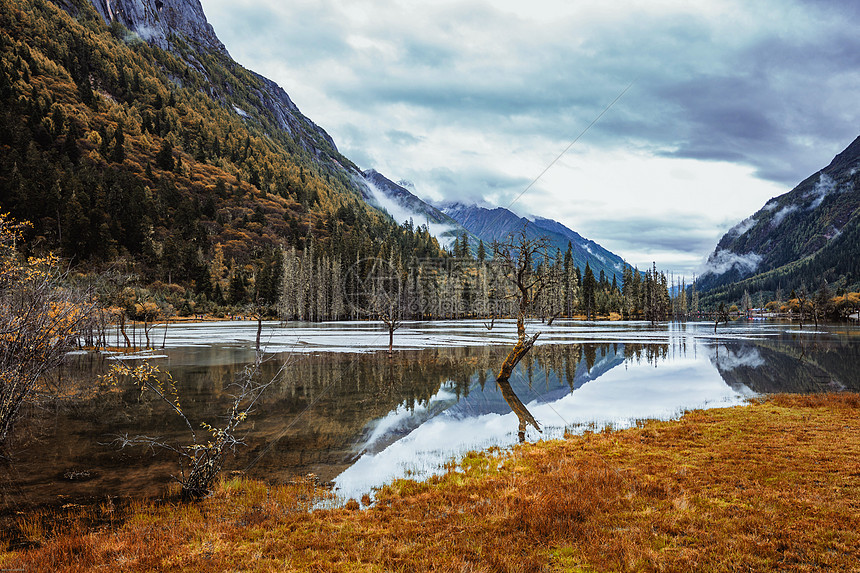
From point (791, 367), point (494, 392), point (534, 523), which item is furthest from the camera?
point (791, 367)

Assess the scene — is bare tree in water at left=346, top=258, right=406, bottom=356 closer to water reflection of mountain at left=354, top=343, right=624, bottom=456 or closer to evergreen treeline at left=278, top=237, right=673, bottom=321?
evergreen treeline at left=278, top=237, right=673, bottom=321

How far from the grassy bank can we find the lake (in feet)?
6.03

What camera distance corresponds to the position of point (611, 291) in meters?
166

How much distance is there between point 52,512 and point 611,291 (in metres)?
174

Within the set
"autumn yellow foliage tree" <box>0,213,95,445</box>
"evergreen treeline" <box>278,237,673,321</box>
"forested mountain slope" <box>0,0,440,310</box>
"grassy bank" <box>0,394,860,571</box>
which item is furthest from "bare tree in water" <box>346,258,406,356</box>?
"grassy bank" <box>0,394,860,571</box>

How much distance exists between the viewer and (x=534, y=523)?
7551mm

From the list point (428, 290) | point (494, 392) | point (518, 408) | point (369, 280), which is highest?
point (369, 280)

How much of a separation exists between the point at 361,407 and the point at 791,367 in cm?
3178

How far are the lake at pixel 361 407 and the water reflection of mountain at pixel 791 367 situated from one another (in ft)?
0.57

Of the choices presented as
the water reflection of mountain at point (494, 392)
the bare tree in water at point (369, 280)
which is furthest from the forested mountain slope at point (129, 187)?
the water reflection of mountain at point (494, 392)

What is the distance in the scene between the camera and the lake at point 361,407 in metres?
11.4

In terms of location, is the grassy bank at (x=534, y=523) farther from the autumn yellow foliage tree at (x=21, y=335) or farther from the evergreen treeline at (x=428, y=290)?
the evergreen treeline at (x=428, y=290)

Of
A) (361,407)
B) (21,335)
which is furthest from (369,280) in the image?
(21,335)

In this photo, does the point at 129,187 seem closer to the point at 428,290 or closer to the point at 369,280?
the point at 369,280
